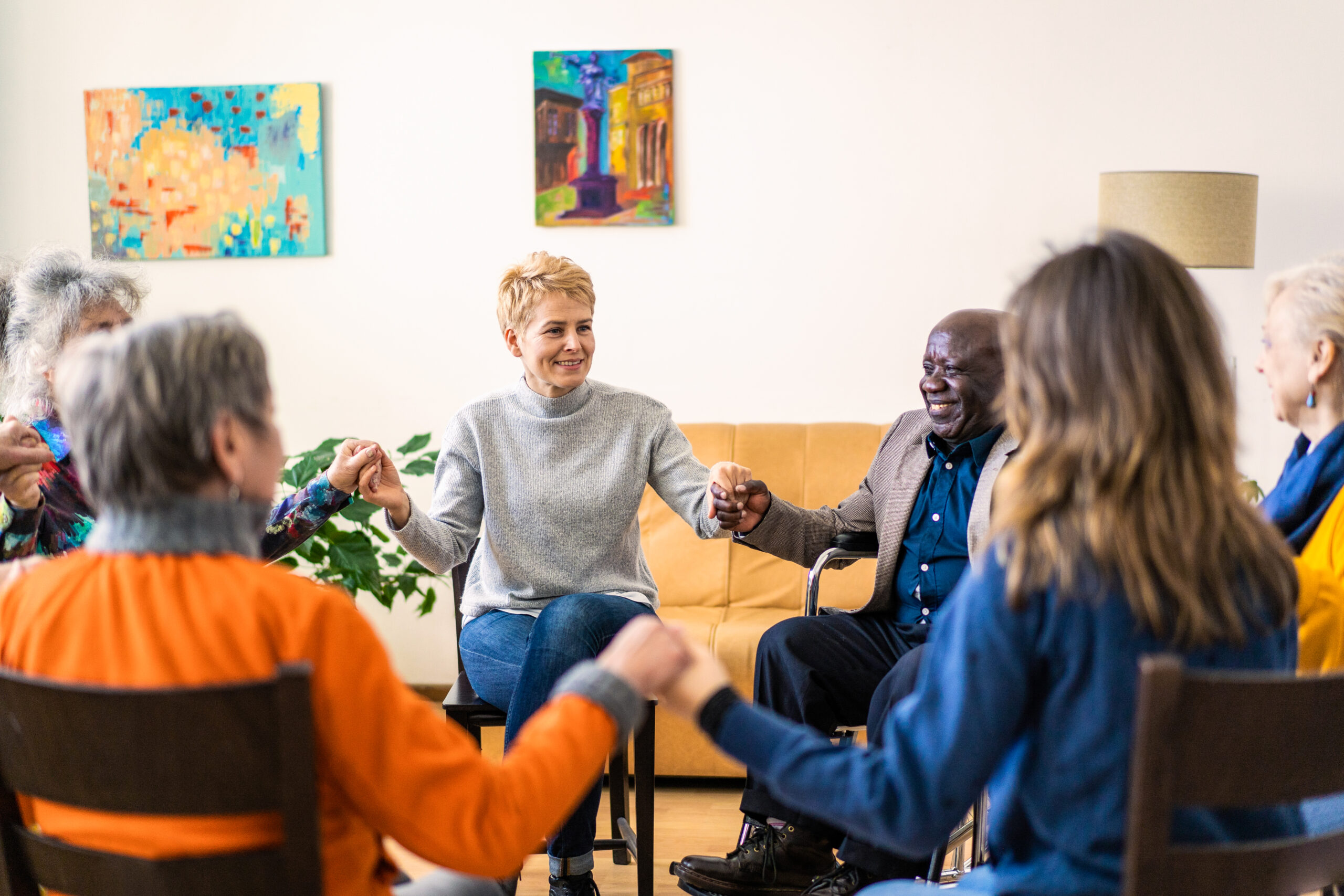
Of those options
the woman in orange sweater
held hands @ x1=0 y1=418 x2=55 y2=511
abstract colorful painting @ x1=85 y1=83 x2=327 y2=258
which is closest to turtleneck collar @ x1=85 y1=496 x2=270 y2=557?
the woman in orange sweater

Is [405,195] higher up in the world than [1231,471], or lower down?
higher up

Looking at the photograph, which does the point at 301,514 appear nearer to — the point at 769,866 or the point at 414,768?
the point at 769,866

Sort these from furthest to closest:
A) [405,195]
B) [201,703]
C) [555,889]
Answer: [405,195], [555,889], [201,703]

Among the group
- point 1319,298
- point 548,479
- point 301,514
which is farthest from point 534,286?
point 1319,298

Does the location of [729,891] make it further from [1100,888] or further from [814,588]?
[1100,888]

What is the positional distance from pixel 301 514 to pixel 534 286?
0.64m

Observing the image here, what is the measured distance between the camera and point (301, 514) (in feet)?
7.04

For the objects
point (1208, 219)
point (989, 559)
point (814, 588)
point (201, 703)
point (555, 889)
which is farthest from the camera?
point (1208, 219)

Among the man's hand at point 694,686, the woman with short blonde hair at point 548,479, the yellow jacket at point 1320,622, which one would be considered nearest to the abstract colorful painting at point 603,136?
the woman with short blonde hair at point 548,479

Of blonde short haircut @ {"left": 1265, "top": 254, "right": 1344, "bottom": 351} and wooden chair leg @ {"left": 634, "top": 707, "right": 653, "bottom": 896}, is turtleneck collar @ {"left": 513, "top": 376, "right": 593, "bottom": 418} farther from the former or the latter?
blonde short haircut @ {"left": 1265, "top": 254, "right": 1344, "bottom": 351}

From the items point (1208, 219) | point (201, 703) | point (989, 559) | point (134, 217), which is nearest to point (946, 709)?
point (989, 559)

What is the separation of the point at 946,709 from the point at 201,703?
0.60 m

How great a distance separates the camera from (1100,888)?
992 mm

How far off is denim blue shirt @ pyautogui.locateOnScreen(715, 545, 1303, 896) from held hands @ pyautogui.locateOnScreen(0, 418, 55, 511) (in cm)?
135
